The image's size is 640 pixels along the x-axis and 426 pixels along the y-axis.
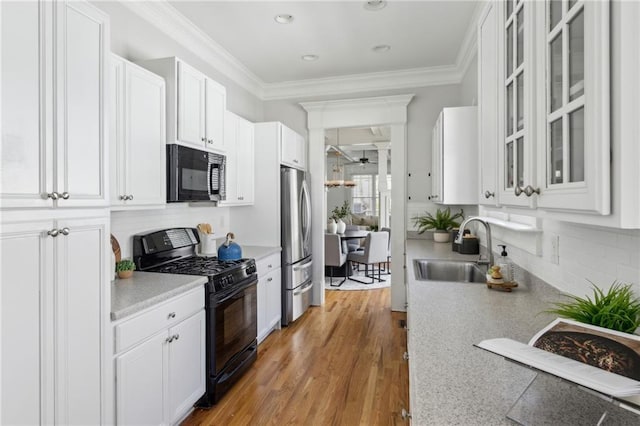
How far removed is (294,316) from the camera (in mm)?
3947

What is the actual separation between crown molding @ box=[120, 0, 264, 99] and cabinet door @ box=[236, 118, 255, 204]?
689 mm

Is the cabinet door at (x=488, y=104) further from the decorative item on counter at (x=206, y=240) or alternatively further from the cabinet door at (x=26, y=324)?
the decorative item on counter at (x=206, y=240)

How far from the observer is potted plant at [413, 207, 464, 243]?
154 inches

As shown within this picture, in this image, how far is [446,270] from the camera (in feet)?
9.23

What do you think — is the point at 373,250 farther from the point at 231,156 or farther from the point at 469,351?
the point at 469,351

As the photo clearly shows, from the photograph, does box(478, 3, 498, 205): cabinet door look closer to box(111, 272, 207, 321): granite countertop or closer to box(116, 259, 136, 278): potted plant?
box(111, 272, 207, 321): granite countertop

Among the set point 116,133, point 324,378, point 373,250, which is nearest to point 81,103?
point 116,133

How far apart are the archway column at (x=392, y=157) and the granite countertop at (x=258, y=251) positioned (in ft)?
2.88

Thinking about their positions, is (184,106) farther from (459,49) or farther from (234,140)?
(459,49)

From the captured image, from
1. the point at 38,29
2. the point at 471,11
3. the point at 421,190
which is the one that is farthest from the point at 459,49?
the point at 38,29

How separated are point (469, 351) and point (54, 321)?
1.48 meters

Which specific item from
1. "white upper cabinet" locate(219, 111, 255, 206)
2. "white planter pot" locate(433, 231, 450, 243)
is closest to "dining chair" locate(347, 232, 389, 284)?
"white planter pot" locate(433, 231, 450, 243)

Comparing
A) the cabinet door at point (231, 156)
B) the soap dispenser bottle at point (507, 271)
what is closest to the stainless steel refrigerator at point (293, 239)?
the cabinet door at point (231, 156)

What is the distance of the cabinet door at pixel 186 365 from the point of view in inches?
78.8
